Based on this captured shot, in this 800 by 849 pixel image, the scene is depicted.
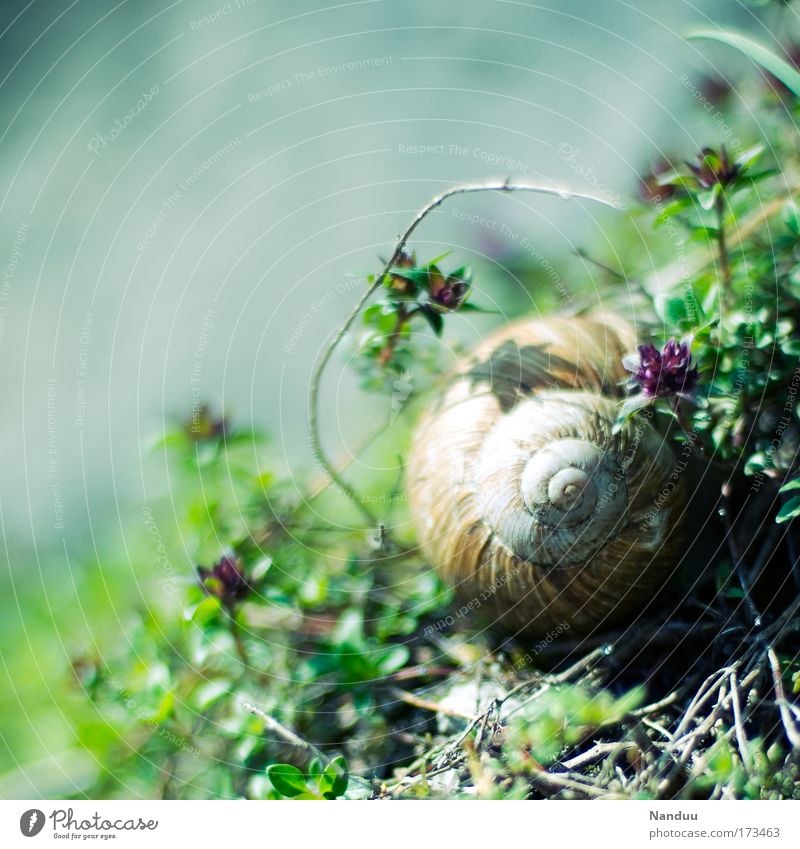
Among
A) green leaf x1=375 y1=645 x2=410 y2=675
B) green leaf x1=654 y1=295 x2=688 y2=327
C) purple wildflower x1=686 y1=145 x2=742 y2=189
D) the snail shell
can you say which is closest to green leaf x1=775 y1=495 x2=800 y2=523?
the snail shell

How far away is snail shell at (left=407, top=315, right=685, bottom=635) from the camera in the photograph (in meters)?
0.90

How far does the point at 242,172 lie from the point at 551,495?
96cm

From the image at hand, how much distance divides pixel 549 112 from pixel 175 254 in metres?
0.69

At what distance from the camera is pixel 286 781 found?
908mm

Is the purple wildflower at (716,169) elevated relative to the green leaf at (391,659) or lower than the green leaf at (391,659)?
elevated

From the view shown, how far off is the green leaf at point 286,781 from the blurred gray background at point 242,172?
0.54 metres

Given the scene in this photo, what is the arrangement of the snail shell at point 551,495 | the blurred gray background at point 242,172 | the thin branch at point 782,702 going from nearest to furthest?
the thin branch at point 782,702
the snail shell at point 551,495
the blurred gray background at point 242,172

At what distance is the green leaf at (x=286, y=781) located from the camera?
0.90m

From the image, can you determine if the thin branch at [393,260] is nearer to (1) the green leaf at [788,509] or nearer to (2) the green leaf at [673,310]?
(2) the green leaf at [673,310]

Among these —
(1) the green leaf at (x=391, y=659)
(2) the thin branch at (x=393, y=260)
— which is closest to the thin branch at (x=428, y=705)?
(1) the green leaf at (x=391, y=659)

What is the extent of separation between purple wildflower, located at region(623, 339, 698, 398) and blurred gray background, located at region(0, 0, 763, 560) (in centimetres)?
45

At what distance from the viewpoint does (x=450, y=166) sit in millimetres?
1374
